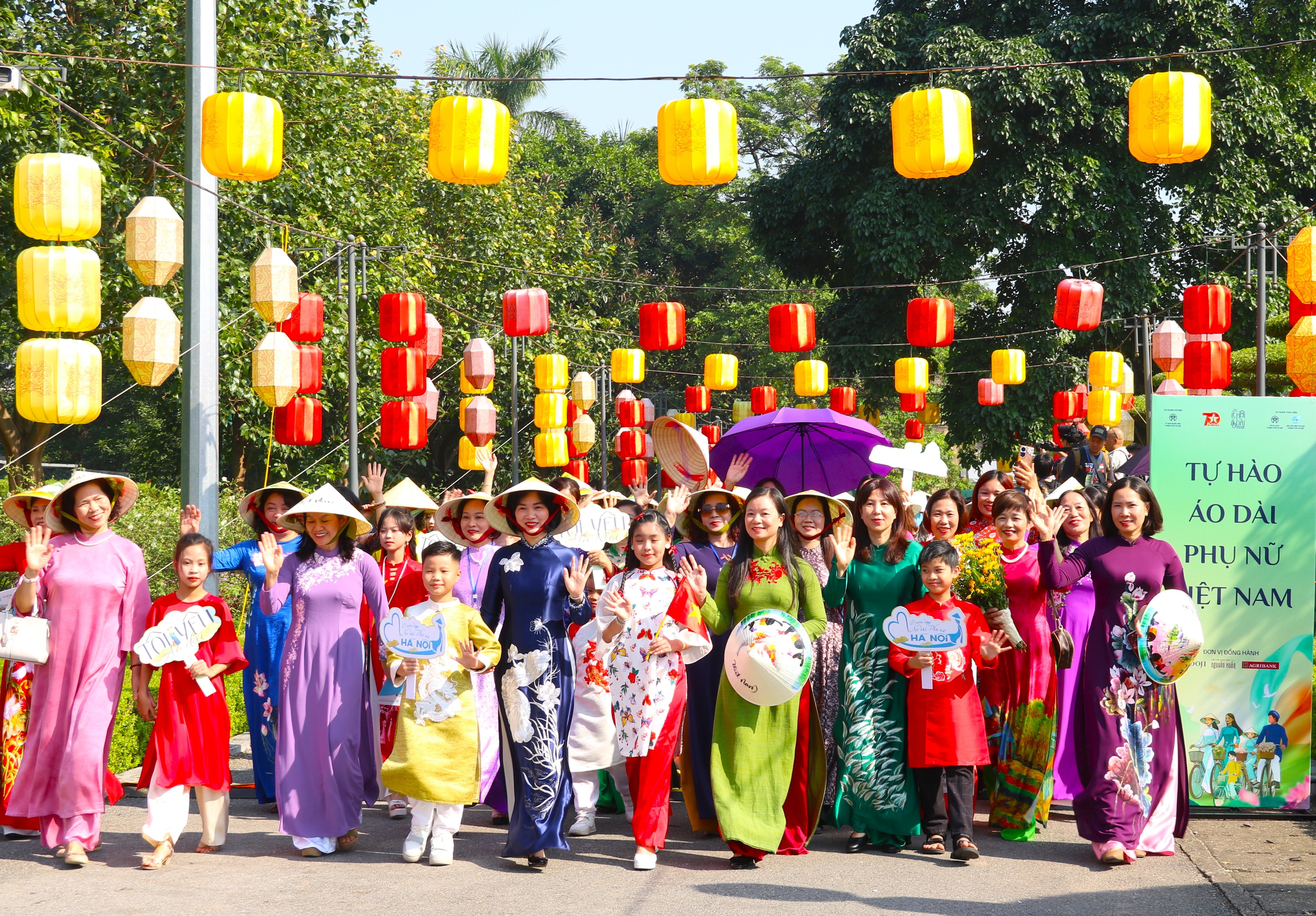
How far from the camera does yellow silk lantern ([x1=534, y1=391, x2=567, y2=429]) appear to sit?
1944cm

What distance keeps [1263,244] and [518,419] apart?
1541 centimetres

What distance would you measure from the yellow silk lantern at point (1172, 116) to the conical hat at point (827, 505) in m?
3.98

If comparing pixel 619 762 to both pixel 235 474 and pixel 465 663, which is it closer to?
pixel 465 663

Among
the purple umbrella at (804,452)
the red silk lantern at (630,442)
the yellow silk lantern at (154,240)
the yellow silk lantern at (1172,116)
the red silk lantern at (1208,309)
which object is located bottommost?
the purple umbrella at (804,452)

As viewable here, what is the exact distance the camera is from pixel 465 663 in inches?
216

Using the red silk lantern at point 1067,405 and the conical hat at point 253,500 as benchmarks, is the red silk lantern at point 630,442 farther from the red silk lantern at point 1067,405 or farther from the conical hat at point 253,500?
the conical hat at point 253,500

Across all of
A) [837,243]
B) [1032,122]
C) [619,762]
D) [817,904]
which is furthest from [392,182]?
[817,904]

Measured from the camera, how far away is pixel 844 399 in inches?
896

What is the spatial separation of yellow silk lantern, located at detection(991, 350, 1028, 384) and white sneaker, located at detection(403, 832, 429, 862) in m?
15.1

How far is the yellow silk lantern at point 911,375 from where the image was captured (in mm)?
18844

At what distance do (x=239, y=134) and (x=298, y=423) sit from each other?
19.5 ft

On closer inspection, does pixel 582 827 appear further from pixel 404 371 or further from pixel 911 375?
pixel 911 375

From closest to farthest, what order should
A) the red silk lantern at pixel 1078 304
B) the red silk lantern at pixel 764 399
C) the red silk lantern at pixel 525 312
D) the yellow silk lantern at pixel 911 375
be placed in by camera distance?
the red silk lantern at pixel 525 312
the red silk lantern at pixel 1078 304
the yellow silk lantern at pixel 911 375
the red silk lantern at pixel 764 399

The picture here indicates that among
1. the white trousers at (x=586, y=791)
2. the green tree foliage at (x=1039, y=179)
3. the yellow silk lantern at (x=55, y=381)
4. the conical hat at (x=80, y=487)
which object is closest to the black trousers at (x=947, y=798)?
the white trousers at (x=586, y=791)
